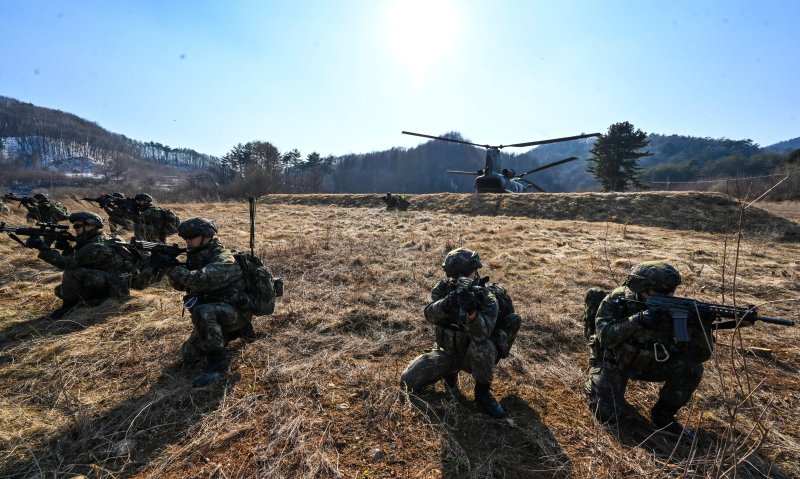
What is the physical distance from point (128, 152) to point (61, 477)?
17505 centimetres

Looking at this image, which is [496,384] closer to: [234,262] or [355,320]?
[355,320]

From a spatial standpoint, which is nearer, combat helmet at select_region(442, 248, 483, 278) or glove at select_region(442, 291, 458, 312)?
glove at select_region(442, 291, 458, 312)

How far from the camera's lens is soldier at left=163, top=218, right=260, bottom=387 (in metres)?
3.85

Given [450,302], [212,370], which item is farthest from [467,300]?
[212,370]

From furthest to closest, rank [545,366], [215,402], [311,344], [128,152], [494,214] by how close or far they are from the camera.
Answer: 1. [128,152]
2. [494,214]
3. [311,344]
4. [545,366]
5. [215,402]

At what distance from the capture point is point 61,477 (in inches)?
101

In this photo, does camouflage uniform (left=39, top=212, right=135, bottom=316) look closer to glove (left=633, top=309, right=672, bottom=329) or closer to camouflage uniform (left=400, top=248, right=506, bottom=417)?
camouflage uniform (left=400, top=248, right=506, bottom=417)

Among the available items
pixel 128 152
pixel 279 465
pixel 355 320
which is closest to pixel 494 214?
pixel 355 320

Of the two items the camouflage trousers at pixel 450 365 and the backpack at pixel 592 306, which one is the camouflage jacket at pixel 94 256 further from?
the backpack at pixel 592 306

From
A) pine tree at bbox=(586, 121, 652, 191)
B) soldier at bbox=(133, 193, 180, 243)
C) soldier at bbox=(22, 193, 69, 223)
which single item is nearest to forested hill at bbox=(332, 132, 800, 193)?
pine tree at bbox=(586, 121, 652, 191)

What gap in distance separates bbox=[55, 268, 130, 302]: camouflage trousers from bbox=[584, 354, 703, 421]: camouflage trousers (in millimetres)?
6885

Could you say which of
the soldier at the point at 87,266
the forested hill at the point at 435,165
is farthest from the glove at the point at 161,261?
the forested hill at the point at 435,165

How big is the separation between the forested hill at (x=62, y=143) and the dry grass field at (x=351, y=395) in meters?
89.5

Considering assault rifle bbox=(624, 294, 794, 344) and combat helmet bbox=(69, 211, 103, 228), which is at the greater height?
combat helmet bbox=(69, 211, 103, 228)
